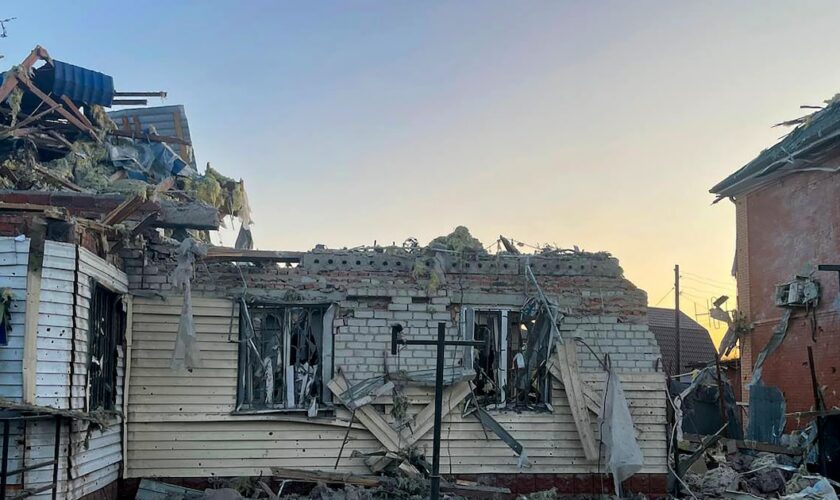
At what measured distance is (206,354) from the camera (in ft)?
32.0

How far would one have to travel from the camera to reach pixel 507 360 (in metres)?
10.4

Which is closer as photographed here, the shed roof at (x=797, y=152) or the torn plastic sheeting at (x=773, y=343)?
the shed roof at (x=797, y=152)

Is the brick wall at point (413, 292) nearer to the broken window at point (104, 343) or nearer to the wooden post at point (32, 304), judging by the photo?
the broken window at point (104, 343)

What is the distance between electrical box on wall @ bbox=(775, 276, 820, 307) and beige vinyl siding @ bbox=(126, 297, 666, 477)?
28.8 ft

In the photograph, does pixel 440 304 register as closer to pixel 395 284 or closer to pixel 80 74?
pixel 395 284

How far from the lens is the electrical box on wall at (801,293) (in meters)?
16.0

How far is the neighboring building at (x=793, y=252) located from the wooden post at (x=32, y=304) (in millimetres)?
14989

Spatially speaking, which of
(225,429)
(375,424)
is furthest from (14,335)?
(375,424)

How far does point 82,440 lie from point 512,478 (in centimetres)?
556

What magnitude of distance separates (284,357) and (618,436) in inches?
185

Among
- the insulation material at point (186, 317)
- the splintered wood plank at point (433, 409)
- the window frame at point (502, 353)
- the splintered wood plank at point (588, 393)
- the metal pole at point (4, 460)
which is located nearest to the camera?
the metal pole at point (4, 460)

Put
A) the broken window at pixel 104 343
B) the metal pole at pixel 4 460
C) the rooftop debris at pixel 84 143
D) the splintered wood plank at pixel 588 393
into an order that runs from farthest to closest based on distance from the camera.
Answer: the rooftop debris at pixel 84 143 → the splintered wood plank at pixel 588 393 → the broken window at pixel 104 343 → the metal pole at pixel 4 460

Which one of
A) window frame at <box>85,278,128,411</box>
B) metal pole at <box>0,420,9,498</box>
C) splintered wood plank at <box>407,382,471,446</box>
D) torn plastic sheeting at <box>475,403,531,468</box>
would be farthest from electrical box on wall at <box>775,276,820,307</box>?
metal pole at <box>0,420,9,498</box>

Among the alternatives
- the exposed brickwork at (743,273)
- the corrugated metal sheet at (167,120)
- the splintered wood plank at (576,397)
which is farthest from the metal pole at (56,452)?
the exposed brickwork at (743,273)
